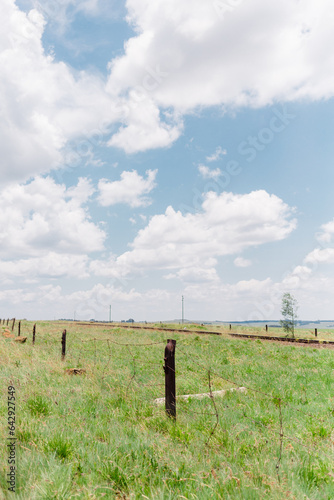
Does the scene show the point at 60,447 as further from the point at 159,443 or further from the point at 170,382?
the point at 170,382

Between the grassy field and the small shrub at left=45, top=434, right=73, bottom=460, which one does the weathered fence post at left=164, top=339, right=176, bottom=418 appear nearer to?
the grassy field

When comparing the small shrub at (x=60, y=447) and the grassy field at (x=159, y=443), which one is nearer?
the grassy field at (x=159, y=443)

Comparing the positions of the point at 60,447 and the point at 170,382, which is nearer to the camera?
the point at 60,447

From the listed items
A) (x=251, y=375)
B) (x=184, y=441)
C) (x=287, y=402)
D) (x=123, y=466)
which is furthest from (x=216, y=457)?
(x=251, y=375)

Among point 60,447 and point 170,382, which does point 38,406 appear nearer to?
point 60,447

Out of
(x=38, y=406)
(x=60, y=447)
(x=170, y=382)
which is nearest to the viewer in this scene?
(x=60, y=447)

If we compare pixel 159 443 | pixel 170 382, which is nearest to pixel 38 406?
pixel 170 382

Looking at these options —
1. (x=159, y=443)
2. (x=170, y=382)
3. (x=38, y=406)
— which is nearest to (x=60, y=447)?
(x=159, y=443)

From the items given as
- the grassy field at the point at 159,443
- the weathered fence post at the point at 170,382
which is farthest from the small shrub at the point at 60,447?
the weathered fence post at the point at 170,382

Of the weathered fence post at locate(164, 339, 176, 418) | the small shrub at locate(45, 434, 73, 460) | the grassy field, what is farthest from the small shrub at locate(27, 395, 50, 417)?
the weathered fence post at locate(164, 339, 176, 418)

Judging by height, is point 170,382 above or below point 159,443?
above

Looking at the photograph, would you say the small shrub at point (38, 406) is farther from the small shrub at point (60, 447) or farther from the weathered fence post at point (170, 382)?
the weathered fence post at point (170, 382)

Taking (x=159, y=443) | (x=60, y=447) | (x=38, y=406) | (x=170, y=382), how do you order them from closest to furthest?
(x=60, y=447)
(x=159, y=443)
(x=170, y=382)
(x=38, y=406)

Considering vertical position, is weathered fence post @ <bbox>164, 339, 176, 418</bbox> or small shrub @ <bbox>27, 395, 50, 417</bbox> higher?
weathered fence post @ <bbox>164, 339, 176, 418</bbox>
